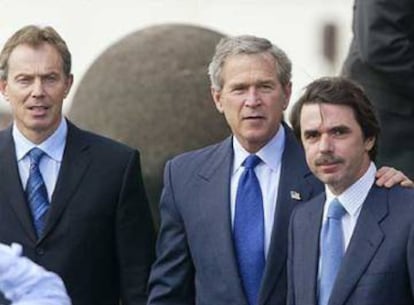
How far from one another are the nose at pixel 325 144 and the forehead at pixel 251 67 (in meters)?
0.66

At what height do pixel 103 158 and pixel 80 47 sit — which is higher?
pixel 103 158

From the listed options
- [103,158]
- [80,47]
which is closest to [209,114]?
[103,158]

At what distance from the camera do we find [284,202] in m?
9.73

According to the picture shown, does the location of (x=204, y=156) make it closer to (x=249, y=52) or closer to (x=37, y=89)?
(x=249, y=52)

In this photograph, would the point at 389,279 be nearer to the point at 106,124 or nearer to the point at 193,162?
the point at 193,162

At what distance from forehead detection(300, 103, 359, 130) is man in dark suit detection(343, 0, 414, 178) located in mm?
2101

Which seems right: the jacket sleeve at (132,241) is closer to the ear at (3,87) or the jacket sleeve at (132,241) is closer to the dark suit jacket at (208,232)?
the dark suit jacket at (208,232)

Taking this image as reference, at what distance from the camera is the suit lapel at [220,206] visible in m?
9.71

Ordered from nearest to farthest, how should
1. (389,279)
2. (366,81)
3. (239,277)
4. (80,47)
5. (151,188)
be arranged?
1. (389,279)
2. (239,277)
3. (366,81)
4. (151,188)
5. (80,47)

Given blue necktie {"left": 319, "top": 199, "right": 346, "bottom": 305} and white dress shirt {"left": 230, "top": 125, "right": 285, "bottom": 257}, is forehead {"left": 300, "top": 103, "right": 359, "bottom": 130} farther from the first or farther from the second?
white dress shirt {"left": 230, "top": 125, "right": 285, "bottom": 257}

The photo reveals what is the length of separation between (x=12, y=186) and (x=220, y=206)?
3.25ft

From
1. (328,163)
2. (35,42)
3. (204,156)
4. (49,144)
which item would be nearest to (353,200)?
(328,163)

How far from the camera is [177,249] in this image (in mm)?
9969

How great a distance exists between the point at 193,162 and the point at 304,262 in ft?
3.27
